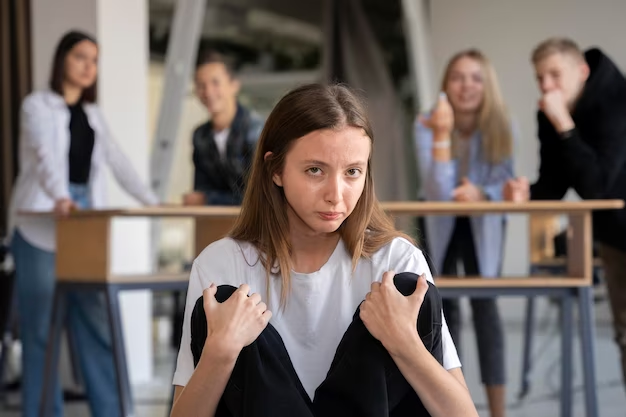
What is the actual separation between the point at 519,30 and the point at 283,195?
4.57 metres

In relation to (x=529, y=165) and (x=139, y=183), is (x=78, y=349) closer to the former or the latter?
(x=139, y=183)

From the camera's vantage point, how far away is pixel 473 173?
3340 millimetres

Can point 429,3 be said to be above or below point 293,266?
above

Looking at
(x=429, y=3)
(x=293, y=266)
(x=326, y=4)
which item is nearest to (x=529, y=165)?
(x=429, y=3)

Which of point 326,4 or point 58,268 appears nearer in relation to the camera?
point 58,268

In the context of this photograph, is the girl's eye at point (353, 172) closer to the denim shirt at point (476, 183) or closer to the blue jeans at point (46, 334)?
the denim shirt at point (476, 183)

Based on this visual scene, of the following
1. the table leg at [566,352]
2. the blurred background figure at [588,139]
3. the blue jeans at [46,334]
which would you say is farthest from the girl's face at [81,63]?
the table leg at [566,352]

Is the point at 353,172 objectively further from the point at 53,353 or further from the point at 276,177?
the point at 53,353

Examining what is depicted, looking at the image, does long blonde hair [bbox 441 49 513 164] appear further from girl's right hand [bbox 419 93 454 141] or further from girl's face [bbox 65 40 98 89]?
girl's face [bbox 65 40 98 89]

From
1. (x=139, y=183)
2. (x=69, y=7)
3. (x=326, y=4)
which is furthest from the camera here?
(x=326, y=4)

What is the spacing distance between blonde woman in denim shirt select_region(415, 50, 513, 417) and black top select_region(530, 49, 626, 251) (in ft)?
0.51

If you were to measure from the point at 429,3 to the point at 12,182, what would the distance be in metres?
2.64

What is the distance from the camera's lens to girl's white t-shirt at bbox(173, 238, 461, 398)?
1.50m

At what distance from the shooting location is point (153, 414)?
3.76 m
